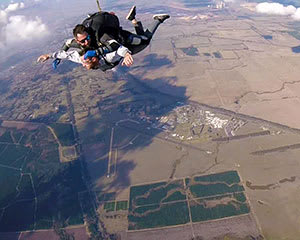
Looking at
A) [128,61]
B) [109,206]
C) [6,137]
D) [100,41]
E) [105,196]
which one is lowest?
[109,206]

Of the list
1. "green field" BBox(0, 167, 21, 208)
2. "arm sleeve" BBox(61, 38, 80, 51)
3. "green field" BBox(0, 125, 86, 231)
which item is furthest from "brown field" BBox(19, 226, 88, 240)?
"arm sleeve" BBox(61, 38, 80, 51)

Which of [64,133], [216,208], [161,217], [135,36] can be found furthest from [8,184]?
[135,36]

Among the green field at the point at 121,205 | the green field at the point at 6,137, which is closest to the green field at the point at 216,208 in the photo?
the green field at the point at 121,205

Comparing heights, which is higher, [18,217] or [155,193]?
[155,193]

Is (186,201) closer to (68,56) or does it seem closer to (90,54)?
(68,56)

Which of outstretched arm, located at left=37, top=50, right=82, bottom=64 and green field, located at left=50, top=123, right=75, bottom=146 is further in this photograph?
green field, located at left=50, top=123, right=75, bottom=146

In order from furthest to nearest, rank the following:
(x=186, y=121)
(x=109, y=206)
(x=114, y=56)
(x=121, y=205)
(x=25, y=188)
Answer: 1. (x=186, y=121)
2. (x=25, y=188)
3. (x=109, y=206)
4. (x=121, y=205)
5. (x=114, y=56)

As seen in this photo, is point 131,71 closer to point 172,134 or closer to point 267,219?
point 172,134

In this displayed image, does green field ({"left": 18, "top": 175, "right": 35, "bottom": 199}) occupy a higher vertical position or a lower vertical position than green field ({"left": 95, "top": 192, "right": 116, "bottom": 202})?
higher

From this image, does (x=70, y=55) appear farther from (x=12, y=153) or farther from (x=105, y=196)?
(x=12, y=153)

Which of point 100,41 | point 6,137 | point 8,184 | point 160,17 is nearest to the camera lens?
point 100,41

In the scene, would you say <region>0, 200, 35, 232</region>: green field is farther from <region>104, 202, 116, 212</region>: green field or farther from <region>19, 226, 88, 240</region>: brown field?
<region>104, 202, 116, 212</region>: green field

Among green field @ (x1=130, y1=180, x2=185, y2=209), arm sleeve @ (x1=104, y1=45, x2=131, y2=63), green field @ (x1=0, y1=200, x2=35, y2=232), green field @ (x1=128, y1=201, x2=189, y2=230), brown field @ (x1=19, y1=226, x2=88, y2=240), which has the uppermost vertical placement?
arm sleeve @ (x1=104, y1=45, x2=131, y2=63)

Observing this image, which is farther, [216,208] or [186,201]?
[186,201]
